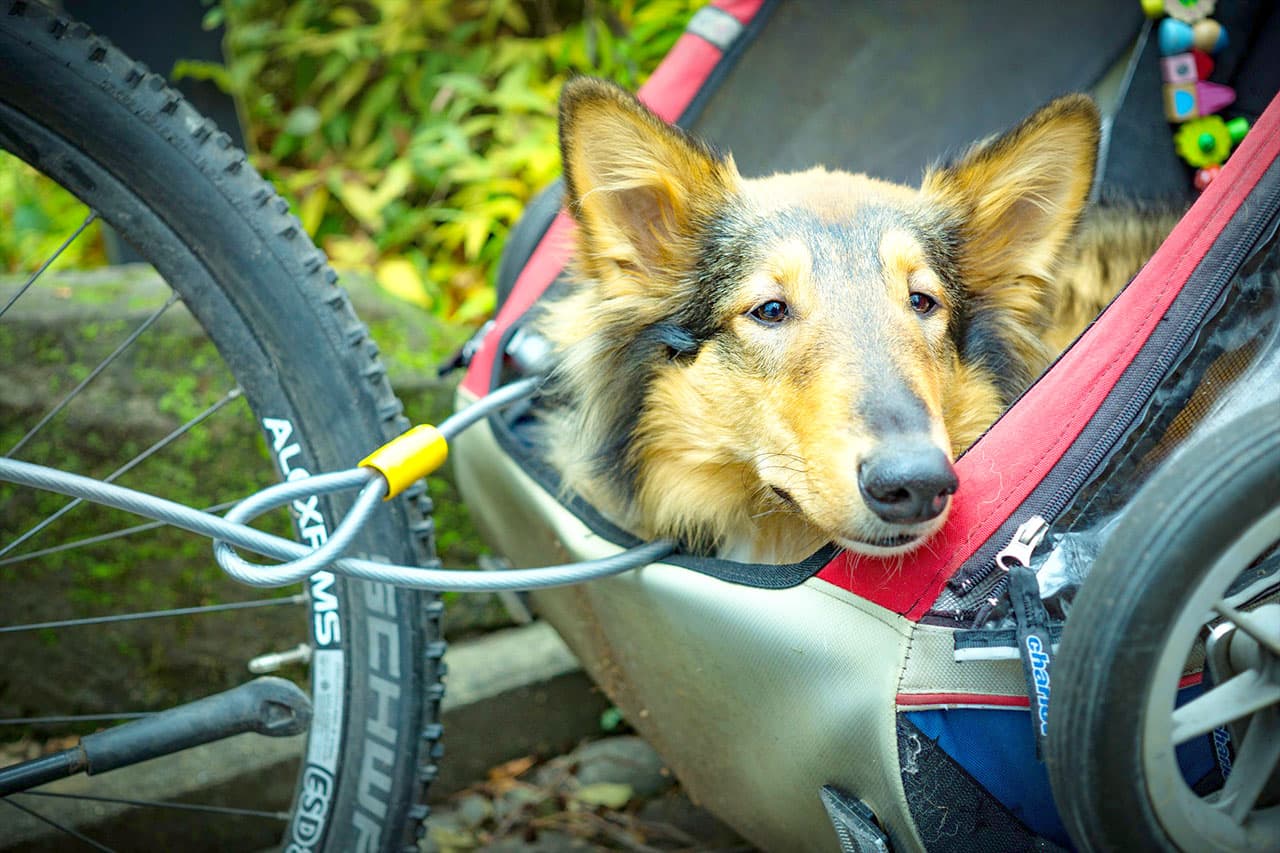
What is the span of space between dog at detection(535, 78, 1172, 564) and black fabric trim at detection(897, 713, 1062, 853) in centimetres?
43

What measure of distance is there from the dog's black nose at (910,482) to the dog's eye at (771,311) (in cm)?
42

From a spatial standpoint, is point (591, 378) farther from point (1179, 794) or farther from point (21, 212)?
point (21, 212)

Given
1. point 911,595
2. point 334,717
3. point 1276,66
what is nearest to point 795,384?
point 911,595

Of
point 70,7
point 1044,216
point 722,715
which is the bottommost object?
point 722,715

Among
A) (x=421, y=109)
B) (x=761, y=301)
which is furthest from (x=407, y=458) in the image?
(x=421, y=109)

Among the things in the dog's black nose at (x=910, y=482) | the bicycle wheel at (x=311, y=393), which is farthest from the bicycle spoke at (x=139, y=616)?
the dog's black nose at (x=910, y=482)

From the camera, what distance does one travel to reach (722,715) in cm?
170

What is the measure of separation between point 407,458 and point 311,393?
0.31m

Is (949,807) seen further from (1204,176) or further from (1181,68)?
(1181,68)

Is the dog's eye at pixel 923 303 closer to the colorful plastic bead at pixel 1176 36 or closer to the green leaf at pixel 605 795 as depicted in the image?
the colorful plastic bead at pixel 1176 36

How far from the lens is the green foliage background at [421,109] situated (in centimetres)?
379

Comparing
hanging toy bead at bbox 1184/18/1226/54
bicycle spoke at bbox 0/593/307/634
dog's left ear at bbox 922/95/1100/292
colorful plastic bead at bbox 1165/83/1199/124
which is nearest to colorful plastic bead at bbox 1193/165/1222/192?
colorful plastic bead at bbox 1165/83/1199/124

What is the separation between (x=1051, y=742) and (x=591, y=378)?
1108mm

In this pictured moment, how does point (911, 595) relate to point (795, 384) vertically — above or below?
below
